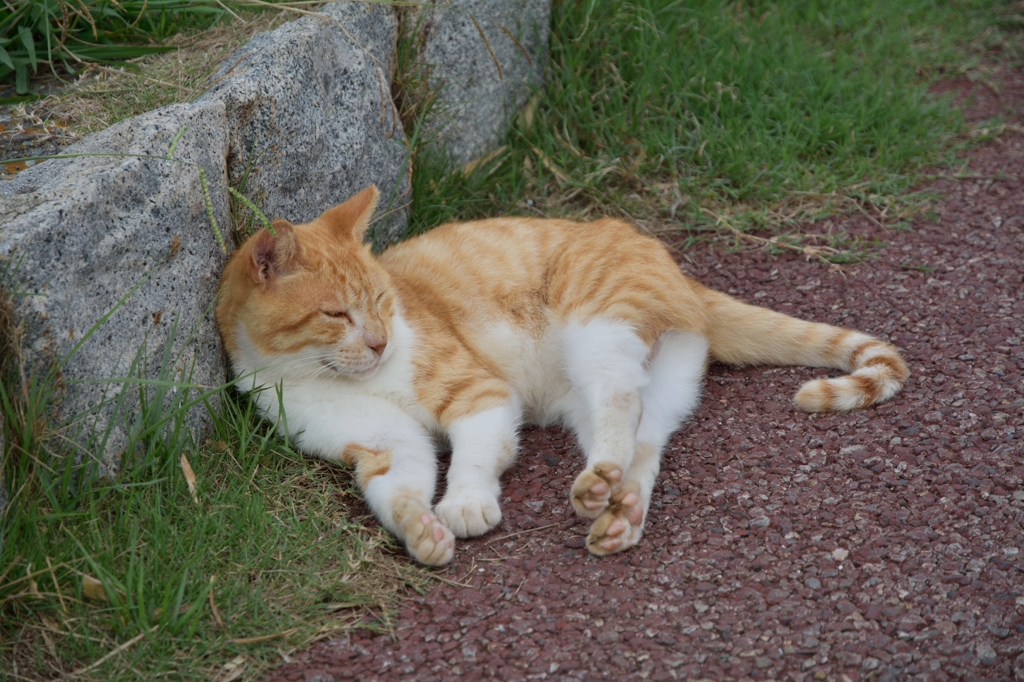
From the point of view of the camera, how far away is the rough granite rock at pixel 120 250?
2271mm

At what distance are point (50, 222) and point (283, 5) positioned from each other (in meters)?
1.48

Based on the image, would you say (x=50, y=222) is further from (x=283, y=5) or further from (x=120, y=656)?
(x=283, y=5)

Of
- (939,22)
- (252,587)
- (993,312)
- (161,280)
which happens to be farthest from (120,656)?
(939,22)

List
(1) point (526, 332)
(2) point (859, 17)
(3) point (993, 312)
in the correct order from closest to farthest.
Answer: (1) point (526, 332)
(3) point (993, 312)
(2) point (859, 17)

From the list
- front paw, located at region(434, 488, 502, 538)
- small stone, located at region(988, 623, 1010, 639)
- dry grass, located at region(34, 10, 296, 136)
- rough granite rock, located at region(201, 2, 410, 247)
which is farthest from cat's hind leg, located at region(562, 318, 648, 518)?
dry grass, located at region(34, 10, 296, 136)

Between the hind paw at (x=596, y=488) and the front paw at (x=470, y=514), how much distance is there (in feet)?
0.86

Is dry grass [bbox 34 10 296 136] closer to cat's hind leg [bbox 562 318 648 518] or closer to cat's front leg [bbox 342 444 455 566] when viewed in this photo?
cat's front leg [bbox 342 444 455 566]

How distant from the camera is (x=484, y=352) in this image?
319 cm

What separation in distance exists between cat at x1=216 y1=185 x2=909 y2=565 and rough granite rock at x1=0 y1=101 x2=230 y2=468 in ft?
0.57

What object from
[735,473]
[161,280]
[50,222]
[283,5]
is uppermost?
[283,5]

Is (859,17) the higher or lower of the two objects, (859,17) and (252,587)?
the higher

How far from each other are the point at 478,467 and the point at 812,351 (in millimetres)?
1353

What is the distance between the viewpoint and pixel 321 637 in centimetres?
223

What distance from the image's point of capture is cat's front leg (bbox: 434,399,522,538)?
2602mm
